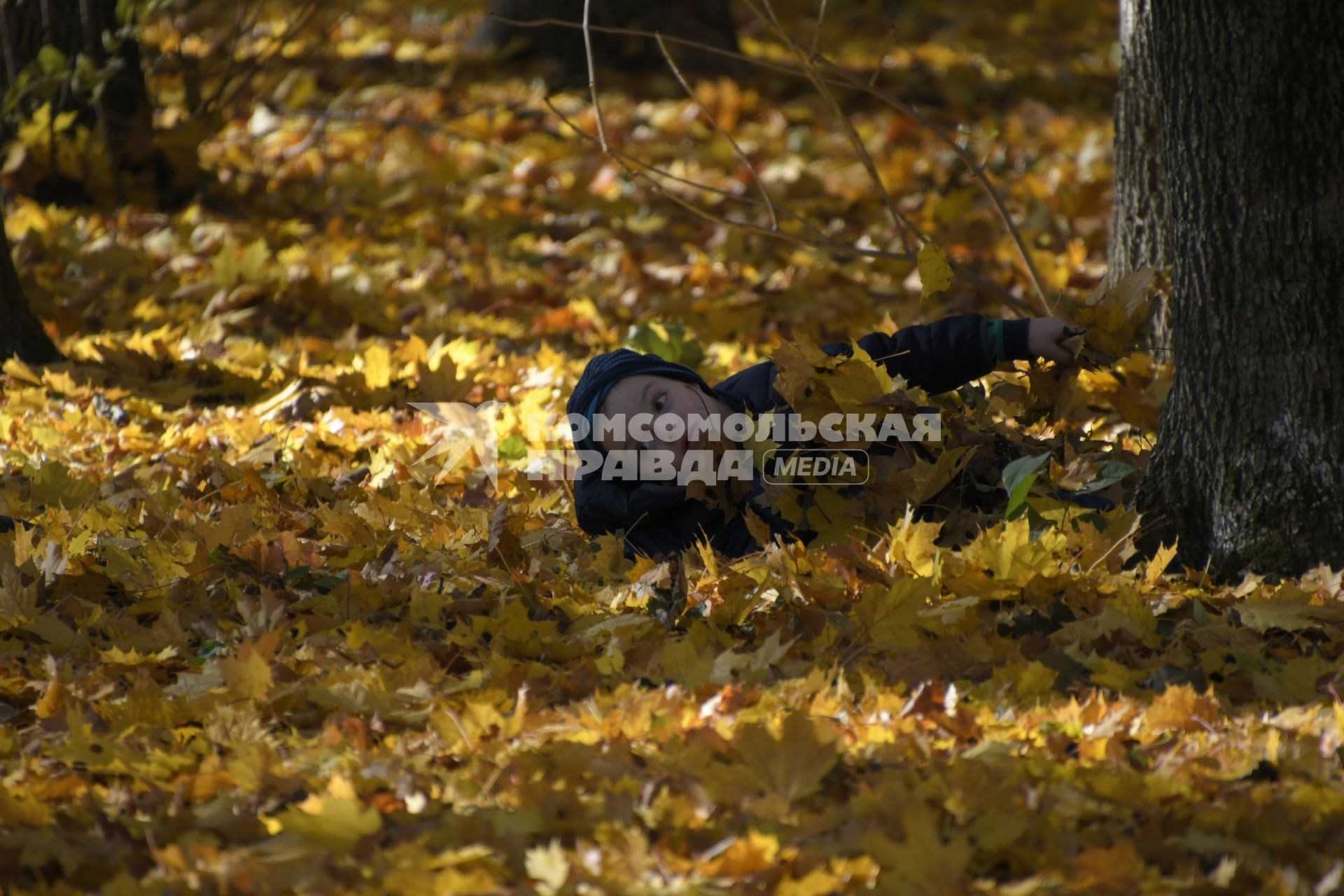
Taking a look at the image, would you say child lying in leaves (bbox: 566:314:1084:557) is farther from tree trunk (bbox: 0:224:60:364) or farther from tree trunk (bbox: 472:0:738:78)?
tree trunk (bbox: 472:0:738:78)

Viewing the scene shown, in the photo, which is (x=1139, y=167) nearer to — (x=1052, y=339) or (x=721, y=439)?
(x=1052, y=339)

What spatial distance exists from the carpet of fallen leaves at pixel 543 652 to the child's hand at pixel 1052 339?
7 centimetres

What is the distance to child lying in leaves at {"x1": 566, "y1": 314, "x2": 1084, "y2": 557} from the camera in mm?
2902

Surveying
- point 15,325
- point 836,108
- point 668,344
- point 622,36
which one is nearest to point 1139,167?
point 836,108

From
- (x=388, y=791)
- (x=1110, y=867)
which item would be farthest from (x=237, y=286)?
(x=1110, y=867)

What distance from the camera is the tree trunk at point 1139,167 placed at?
3.77 m

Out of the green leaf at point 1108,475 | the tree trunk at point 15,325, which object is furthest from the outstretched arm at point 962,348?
the tree trunk at point 15,325

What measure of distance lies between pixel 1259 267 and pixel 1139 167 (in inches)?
59.0

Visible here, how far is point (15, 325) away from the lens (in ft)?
14.1

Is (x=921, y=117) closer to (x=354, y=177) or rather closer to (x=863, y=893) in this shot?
(x=863, y=893)

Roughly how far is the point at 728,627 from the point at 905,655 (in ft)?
1.21

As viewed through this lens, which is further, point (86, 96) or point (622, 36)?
point (622, 36)

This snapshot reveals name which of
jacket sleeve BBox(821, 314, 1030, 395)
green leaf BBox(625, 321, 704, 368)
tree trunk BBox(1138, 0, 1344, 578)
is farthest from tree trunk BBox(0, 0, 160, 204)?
tree trunk BBox(1138, 0, 1344, 578)

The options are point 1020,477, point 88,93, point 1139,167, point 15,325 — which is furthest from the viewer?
point 88,93
